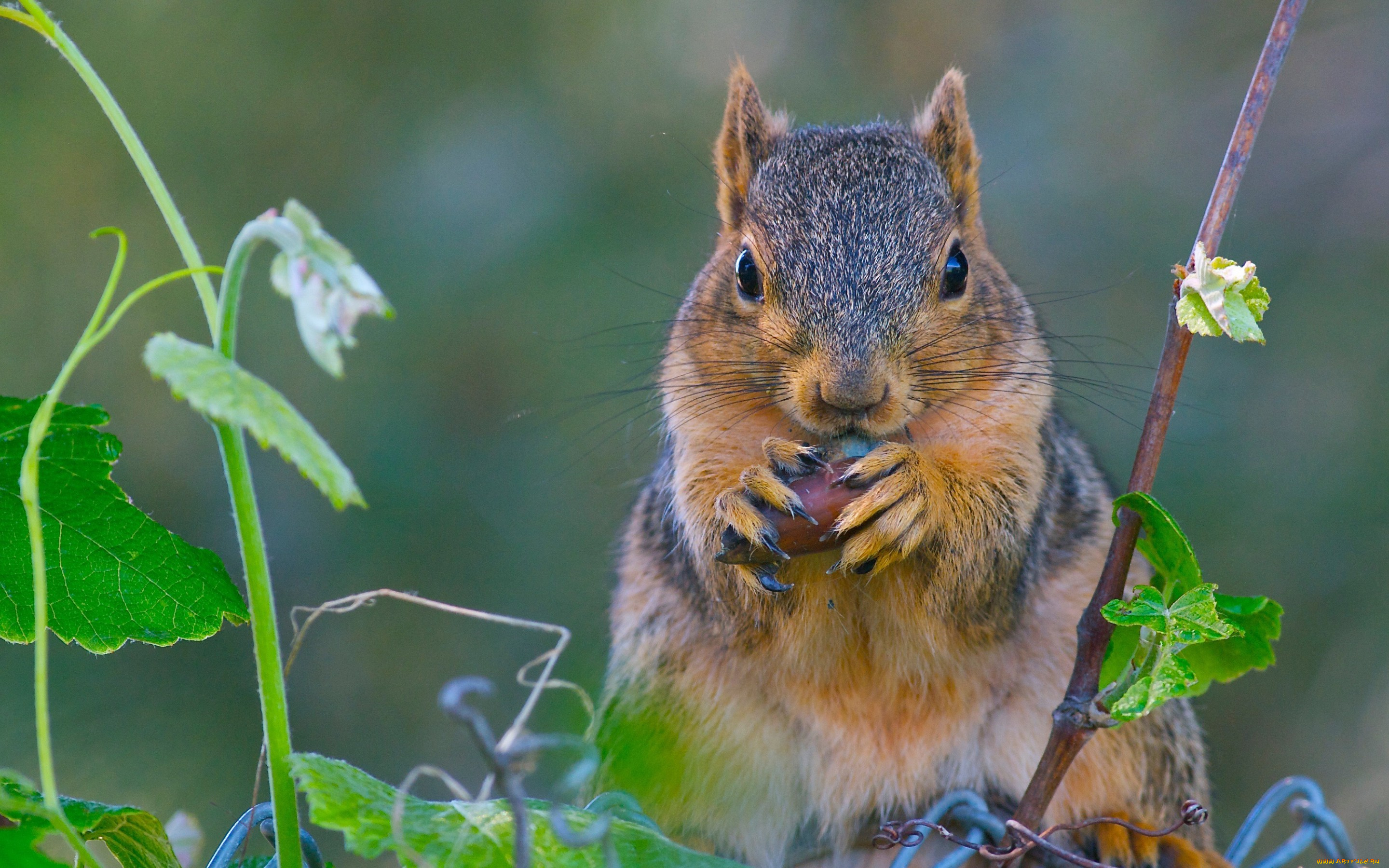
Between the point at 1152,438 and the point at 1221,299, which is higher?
the point at 1221,299

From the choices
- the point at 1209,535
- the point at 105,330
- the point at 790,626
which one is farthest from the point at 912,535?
the point at 1209,535

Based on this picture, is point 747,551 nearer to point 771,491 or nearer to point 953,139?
point 771,491

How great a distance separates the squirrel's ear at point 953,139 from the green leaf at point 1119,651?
3.17 ft

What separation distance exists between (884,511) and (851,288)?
11.7 inches

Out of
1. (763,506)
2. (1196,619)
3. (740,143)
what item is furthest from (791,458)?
(740,143)

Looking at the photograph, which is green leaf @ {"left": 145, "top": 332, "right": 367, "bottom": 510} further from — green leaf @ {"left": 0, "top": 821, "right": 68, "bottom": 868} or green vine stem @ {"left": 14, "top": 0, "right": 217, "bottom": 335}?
green leaf @ {"left": 0, "top": 821, "right": 68, "bottom": 868}

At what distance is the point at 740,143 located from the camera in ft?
6.38

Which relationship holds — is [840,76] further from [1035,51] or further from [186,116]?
[186,116]

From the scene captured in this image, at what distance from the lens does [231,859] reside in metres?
1.00

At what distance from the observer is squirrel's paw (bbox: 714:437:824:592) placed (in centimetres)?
131

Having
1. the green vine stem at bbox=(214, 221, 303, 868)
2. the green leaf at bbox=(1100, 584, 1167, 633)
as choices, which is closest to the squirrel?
the green leaf at bbox=(1100, 584, 1167, 633)

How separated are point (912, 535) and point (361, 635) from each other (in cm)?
263

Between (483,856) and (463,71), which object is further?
(463,71)

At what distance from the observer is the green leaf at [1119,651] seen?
1.09m
